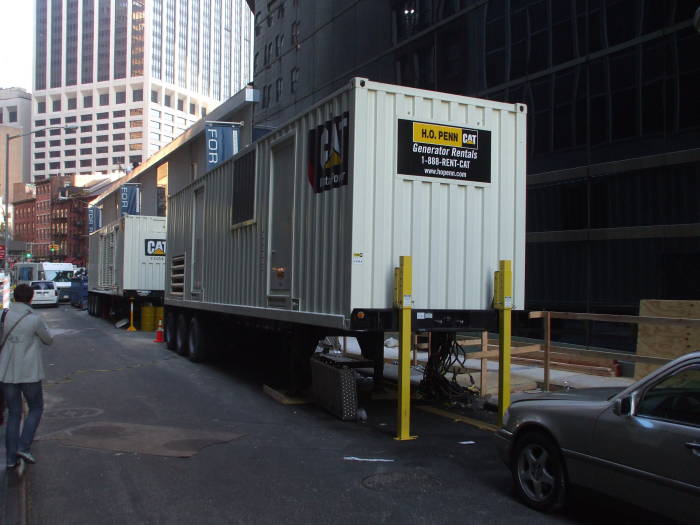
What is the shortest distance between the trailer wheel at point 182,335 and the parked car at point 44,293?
25.1 metres

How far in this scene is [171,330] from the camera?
16.3 m

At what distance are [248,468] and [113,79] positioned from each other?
17527cm

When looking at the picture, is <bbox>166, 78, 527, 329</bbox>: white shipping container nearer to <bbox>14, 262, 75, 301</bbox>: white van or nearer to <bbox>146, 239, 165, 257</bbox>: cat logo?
<bbox>146, 239, 165, 257</bbox>: cat logo

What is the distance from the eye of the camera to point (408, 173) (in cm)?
744

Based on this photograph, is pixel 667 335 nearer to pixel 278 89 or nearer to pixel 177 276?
pixel 177 276

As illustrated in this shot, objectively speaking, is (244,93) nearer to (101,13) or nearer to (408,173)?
(408,173)

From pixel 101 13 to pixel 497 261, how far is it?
186383 millimetres

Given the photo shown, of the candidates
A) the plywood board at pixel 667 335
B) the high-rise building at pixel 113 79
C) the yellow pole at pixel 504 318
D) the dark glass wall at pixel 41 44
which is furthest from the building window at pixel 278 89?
the dark glass wall at pixel 41 44

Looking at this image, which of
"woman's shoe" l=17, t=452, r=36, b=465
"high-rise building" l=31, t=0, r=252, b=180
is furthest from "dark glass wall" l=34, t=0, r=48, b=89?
"woman's shoe" l=17, t=452, r=36, b=465

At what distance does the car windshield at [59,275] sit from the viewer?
47094 millimetres

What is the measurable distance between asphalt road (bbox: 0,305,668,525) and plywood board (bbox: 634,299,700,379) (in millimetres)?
3091

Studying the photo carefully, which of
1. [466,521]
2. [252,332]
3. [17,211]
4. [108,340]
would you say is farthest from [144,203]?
[17,211]

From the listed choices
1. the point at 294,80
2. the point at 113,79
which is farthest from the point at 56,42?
the point at 294,80

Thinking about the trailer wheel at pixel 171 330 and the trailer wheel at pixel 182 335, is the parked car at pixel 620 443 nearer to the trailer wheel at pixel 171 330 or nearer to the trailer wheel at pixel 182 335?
the trailer wheel at pixel 182 335
